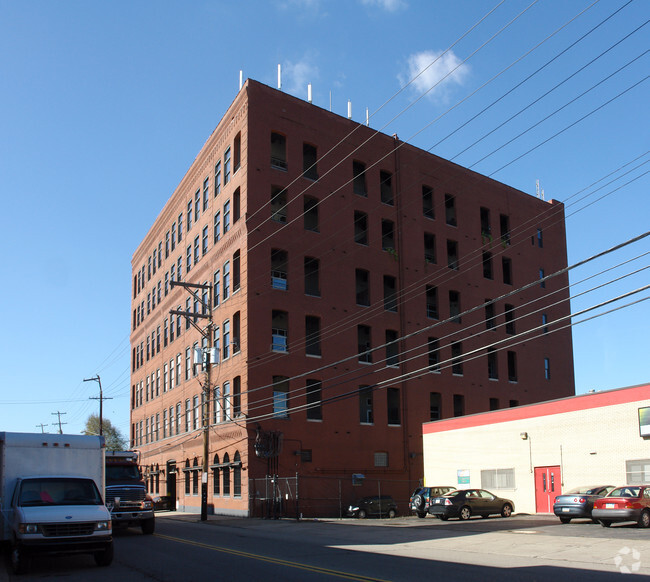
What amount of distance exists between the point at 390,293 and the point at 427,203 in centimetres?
844

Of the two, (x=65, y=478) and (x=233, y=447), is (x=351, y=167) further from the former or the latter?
(x=65, y=478)

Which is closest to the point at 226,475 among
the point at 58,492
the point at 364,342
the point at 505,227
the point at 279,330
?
the point at 279,330

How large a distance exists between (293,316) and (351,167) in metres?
11.8

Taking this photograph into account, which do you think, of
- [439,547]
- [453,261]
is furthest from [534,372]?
[439,547]

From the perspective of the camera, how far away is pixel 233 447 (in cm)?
4188

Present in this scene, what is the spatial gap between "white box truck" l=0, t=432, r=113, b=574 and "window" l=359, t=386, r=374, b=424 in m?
29.1

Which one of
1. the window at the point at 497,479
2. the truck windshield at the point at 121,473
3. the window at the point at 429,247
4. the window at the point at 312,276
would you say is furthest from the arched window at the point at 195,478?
the truck windshield at the point at 121,473

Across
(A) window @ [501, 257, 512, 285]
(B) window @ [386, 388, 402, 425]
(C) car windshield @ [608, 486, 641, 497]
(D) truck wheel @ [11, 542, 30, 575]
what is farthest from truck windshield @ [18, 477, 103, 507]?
(A) window @ [501, 257, 512, 285]

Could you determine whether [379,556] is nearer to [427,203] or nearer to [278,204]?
[278,204]

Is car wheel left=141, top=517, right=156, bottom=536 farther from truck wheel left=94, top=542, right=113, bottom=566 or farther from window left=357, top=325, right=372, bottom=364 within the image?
window left=357, top=325, right=372, bottom=364

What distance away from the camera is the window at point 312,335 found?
1734 inches

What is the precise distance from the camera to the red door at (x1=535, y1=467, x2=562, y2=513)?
3266 centimetres

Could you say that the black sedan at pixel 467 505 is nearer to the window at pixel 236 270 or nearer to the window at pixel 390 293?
the window at pixel 236 270

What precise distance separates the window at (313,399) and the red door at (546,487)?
14.3 m
